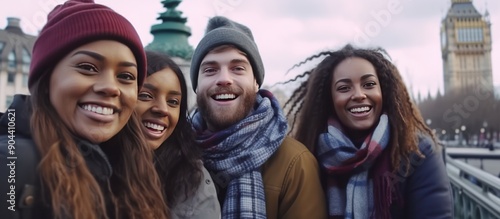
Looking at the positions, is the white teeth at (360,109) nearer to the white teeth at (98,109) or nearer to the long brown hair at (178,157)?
the long brown hair at (178,157)

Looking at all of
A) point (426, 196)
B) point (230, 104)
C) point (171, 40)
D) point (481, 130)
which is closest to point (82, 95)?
point (230, 104)

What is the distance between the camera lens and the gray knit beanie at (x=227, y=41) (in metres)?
2.53

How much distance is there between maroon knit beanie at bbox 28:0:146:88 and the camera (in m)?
1.51

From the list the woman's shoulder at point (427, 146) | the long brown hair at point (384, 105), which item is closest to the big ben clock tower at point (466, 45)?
the long brown hair at point (384, 105)

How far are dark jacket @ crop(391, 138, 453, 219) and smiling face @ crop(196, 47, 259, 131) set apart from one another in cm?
93

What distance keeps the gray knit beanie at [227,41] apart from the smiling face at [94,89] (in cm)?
94

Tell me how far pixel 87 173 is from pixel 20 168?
216 mm

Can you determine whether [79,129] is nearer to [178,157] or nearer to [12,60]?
[178,157]

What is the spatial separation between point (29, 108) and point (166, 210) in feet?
2.16

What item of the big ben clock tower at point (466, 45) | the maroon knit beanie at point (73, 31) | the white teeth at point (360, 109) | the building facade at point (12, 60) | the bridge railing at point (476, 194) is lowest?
the bridge railing at point (476, 194)

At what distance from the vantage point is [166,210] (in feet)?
5.88

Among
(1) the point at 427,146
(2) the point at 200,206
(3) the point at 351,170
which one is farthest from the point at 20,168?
(1) the point at 427,146

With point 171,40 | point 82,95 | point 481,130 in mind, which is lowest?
point 481,130

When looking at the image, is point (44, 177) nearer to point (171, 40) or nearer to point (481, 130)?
point (171, 40)
